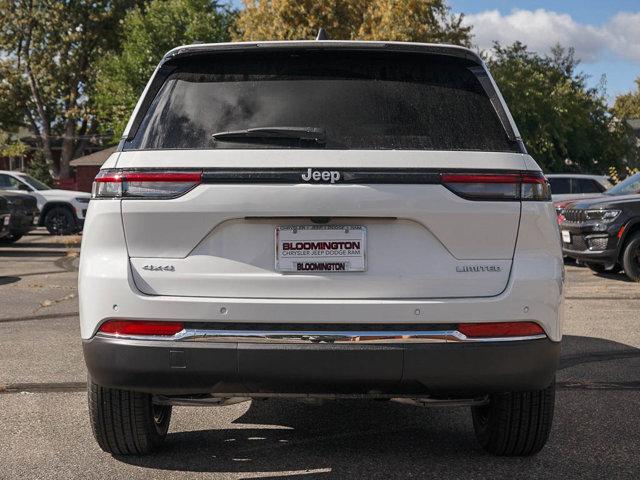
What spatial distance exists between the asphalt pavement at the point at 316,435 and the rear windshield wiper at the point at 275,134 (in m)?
1.48

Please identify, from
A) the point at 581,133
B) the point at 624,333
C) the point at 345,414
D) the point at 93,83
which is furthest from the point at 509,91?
the point at 345,414

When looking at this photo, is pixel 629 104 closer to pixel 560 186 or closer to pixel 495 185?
pixel 560 186

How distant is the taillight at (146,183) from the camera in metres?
3.76

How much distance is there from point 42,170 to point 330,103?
55.7 meters

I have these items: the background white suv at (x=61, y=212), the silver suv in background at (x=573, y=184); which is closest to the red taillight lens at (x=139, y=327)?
the silver suv in background at (x=573, y=184)

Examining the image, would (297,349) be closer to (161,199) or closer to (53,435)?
(161,199)

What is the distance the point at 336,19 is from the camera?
36.2m

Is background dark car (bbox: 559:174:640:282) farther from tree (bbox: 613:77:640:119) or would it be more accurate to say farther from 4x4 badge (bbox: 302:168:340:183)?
tree (bbox: 613:77:640:119)

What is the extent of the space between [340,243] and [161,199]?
723mm

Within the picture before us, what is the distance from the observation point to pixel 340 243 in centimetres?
374

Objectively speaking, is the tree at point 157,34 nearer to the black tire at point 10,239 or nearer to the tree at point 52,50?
the tree at point 52,50

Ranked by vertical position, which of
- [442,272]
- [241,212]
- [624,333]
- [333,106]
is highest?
[333,106]

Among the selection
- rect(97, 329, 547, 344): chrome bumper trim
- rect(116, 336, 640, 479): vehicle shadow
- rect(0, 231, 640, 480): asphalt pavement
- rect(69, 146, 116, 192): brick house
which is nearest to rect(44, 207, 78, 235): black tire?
rect(0, 231, 640, 480): asphalt pavement

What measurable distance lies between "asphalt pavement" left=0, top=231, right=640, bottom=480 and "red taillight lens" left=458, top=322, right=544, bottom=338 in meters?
0.76
